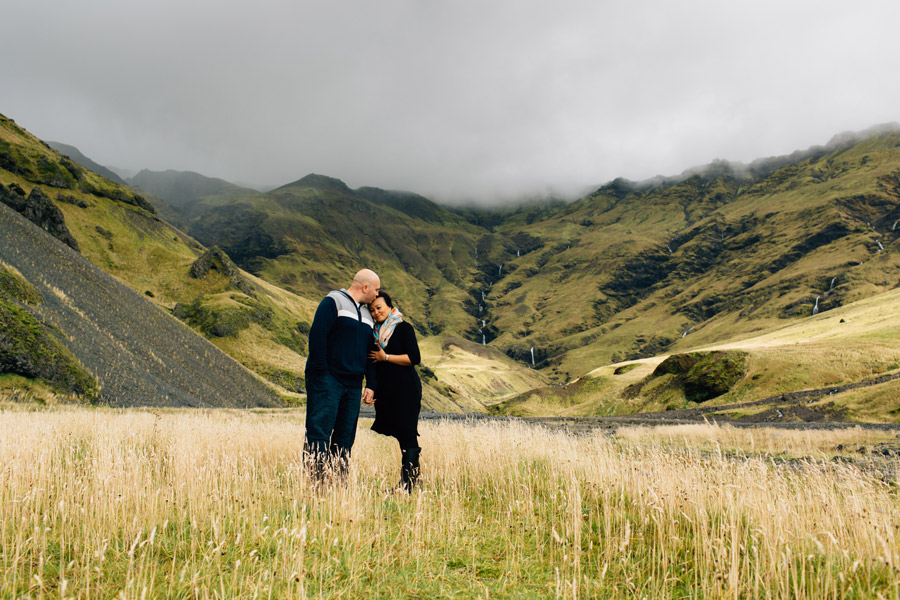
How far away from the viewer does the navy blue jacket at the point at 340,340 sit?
6.04 metres

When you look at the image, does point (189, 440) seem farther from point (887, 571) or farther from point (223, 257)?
point (223, 257)

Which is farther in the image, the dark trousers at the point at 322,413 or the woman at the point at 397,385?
the woman at the point at 397,385

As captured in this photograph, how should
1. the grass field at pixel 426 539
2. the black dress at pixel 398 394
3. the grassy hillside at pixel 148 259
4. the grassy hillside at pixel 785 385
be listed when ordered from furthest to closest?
the grassy hillside at pixel 148 259 < the grassy hillside at pixel 785 385 < the black dress at pixel 398 394 < the grass field at pixel 426 539

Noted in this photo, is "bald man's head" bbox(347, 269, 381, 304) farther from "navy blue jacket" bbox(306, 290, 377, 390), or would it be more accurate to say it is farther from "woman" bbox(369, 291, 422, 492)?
"woman" bbox(369, 291, 422, 492)

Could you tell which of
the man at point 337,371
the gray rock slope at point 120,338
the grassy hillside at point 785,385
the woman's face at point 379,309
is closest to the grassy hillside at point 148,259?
the gray rock slope at point 120,338

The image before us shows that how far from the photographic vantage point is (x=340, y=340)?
6211 millimetres

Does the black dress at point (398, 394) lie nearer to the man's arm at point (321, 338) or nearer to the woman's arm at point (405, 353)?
the woman's arm at point (405, 353)

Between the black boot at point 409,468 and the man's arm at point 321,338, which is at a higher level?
the man's arm at point 321,338

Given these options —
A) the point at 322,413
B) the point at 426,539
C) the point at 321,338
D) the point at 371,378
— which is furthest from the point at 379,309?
the point at 426,539

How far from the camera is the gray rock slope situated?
2741 cm

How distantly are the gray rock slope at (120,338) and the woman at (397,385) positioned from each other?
24.8 meters

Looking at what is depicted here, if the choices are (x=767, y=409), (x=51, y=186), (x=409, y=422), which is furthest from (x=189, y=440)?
(x=51, y=186)

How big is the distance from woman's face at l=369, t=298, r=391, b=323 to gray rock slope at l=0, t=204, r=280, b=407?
24806 mm

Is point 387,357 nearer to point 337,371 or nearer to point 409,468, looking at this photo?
point 337,371
